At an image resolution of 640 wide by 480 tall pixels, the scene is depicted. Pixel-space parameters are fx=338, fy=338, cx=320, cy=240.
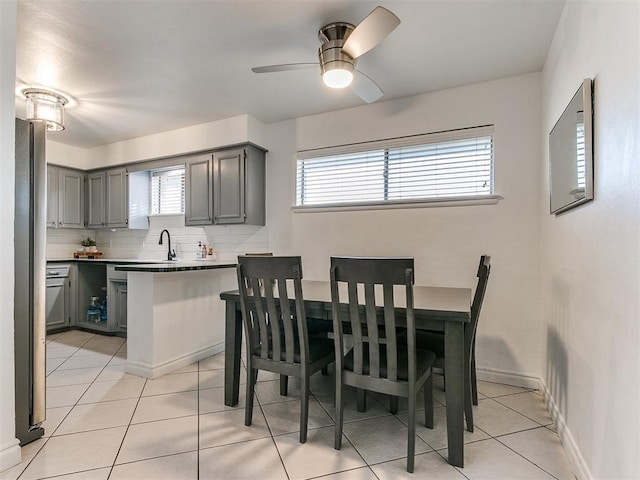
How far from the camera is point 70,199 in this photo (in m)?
4.68

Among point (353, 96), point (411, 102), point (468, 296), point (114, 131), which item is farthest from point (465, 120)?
point (114, 131)

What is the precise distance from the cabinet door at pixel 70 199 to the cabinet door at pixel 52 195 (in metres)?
0.04

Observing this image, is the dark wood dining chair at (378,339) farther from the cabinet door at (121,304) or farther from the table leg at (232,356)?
the cabinet door at (121,304)

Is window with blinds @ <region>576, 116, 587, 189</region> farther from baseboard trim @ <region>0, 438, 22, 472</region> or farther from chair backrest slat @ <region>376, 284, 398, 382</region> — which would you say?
baseboard trim @ <region>0, 438, 22, 472</region>

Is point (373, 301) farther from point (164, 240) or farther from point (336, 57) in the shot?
point (164, 240)

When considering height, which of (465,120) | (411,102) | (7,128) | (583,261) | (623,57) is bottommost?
(583,261)

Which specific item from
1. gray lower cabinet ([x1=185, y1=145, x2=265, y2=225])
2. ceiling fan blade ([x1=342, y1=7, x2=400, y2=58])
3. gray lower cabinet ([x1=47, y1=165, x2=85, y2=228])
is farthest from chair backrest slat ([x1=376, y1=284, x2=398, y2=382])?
gray lower cabinet ([x1=47, y1=165, x2=85, y2=228])

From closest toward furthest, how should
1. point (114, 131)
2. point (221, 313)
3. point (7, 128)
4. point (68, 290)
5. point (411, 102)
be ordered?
1. point (7, 128)
2. point (411, 102)
3. point (221, 313)
4. point (114, 131)
5. point (68, 290)

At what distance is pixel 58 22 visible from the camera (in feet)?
6.86

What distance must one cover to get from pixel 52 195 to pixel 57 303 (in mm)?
1432

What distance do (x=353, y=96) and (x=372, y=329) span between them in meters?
2.32

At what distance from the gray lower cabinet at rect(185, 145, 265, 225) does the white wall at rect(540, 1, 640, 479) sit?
109 inches

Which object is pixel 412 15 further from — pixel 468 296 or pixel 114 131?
pixel 114 131

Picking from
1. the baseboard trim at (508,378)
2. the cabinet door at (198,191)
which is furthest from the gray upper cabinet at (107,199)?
the baseboard trim at (508,378)
